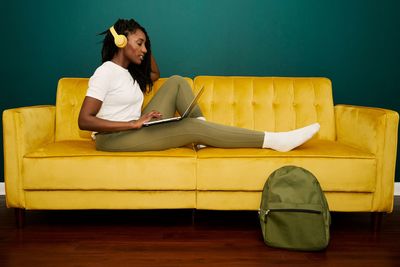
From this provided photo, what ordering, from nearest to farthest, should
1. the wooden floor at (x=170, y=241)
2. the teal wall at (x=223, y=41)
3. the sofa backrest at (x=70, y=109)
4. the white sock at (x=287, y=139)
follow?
1. the wooden floor at (x=170, y=241)
2. the white sock at (x=287, y=139)
3. the sofa backrest at (x=70, y=109)
4. the teal wall at (x=223, y=41)

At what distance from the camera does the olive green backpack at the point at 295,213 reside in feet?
5.78

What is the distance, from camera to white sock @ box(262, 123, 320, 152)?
2.08 metres

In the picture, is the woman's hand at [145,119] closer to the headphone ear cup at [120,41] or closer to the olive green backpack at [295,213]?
the headphone ear cup at [120,41]

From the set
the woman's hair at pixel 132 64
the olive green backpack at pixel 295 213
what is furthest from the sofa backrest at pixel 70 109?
the olive green backpack at pixel 295 213

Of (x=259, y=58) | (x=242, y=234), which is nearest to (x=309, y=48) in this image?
(x=259, y=58)

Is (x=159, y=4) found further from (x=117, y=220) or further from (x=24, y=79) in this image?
(x=117, y=220)

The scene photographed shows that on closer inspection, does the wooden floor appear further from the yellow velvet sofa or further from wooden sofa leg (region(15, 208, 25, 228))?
the yellow velvet sofa

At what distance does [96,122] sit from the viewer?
2.03 m

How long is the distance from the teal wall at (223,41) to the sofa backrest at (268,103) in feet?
1.20

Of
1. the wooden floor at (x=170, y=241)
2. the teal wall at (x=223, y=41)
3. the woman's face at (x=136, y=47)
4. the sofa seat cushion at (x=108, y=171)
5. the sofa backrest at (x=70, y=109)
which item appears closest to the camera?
the wooden floor at (x=170, y=241)

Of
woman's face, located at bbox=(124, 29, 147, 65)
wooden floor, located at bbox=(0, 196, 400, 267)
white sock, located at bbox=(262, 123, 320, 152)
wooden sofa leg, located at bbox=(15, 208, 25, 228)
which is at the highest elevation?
woman's face, located at bbox=(124, 29, 147, 65)

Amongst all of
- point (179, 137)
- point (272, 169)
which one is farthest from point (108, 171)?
point (272, 169)

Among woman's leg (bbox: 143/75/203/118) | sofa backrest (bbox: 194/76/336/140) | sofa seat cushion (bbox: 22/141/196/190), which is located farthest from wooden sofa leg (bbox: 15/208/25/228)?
sofa backrest (bbox: 194/76/336/140)

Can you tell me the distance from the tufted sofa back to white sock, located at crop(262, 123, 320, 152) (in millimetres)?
429
